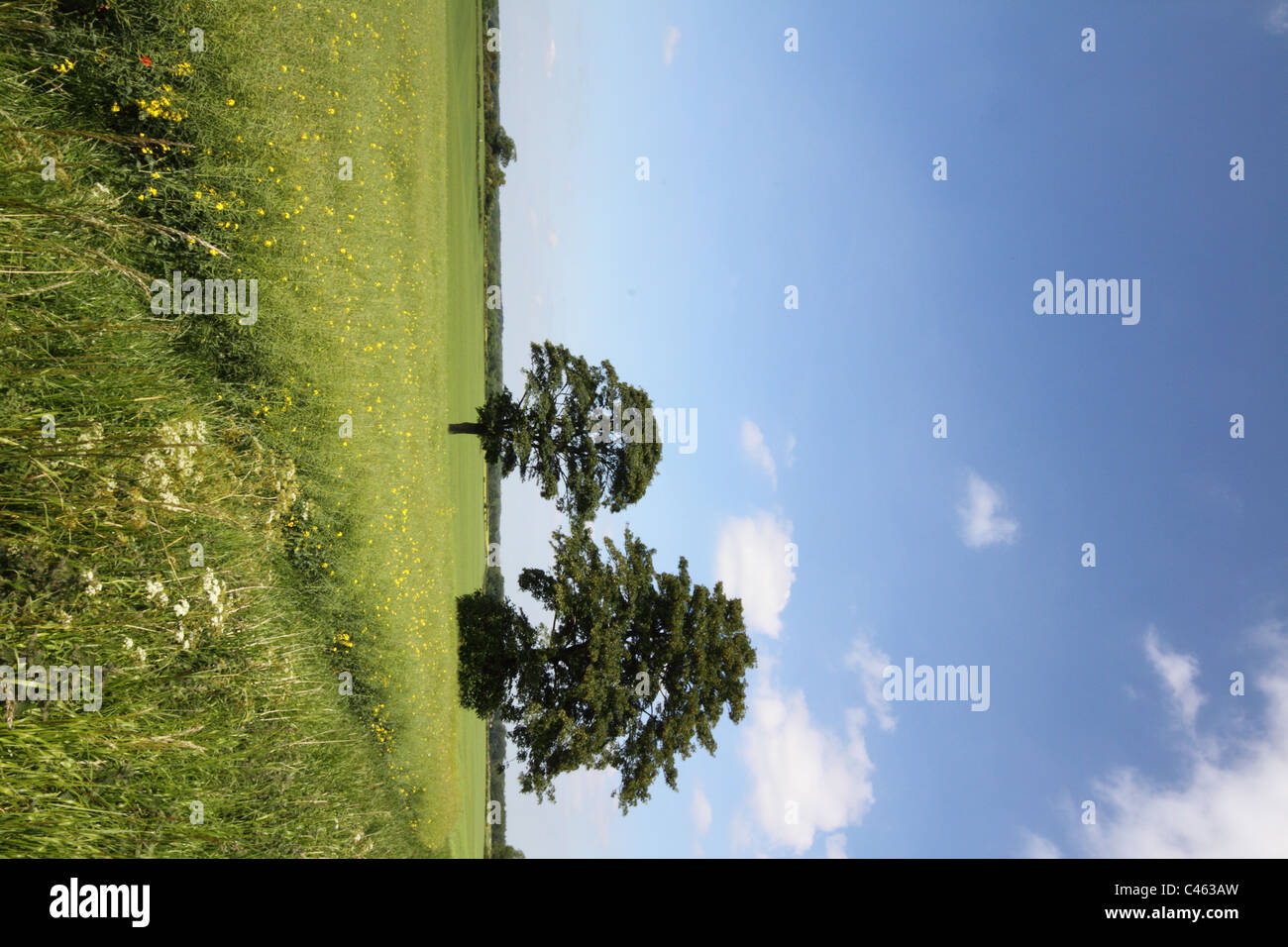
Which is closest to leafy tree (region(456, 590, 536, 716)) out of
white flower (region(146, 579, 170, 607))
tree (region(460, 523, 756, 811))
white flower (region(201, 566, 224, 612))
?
tree (region(460, 523, 756, 811))

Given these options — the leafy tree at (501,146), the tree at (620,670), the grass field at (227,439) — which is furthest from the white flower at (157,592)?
the leafy tree at (501,146)

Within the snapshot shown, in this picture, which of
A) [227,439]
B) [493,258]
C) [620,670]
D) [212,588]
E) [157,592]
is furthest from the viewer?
[493,258]

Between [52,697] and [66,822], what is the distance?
99 cm

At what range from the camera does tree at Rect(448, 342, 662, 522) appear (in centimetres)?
2211

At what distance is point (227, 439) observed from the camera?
35.5ft

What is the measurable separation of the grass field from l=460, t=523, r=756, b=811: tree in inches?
124

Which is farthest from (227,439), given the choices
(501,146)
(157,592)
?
(501,146)

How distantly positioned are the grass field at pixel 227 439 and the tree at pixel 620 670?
3143 millimetres

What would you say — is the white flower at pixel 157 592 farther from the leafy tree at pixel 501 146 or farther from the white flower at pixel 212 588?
the leafy tree at pixel 501 146

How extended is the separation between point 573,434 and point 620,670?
26.4 feet

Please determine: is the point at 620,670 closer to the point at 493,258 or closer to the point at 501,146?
the point at 493,258
